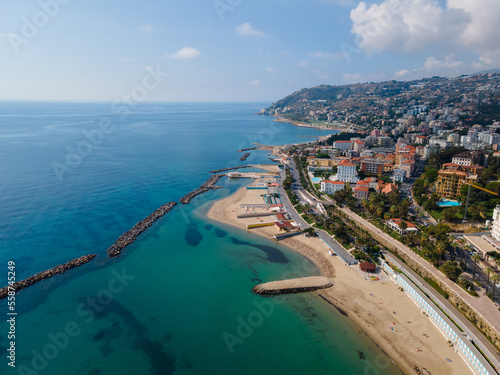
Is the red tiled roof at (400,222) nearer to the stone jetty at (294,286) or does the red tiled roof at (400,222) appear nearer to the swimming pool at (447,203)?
the swimming pool at (447,203)

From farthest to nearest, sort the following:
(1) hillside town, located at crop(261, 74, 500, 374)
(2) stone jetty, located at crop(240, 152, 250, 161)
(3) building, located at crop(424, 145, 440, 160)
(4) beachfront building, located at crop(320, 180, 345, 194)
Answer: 1. (2) stone jetty, located at crop(240, 152, 250, 161)
2. (3) building, located at crop(424, 145, 440, 160)
3. (4) beachfront building, located at crop(320, 180, 345, 194)
4. (1) hillside town, located at crop(261, 74, 500, 374)

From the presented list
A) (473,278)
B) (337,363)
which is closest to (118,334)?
(337,363)

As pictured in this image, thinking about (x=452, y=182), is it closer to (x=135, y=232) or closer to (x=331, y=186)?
(x=331, y=186)

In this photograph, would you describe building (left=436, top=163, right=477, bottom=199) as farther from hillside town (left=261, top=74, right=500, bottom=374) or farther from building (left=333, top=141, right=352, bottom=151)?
building (left=333, top=141, right=352, bottom=151)

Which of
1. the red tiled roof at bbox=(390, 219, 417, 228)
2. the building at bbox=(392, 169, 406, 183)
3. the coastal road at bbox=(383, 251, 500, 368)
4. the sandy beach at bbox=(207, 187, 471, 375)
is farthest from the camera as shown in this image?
the building at bbox=(392, 169, 406, 183)

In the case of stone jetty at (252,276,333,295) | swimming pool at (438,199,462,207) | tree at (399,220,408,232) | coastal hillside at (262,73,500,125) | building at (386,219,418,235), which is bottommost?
stone jetty at (252,276,333,295)

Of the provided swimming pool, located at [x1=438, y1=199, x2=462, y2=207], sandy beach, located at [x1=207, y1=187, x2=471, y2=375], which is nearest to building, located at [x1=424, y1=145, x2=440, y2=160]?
swimming pool, located at [x1=438, y1=199, x2=462, y2=207]

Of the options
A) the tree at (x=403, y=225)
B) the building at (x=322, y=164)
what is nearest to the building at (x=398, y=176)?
the building at (x=322, y=164)

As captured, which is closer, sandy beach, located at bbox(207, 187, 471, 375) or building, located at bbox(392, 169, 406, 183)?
sandy beach, located at bbox(207, 187, 471, 375)
